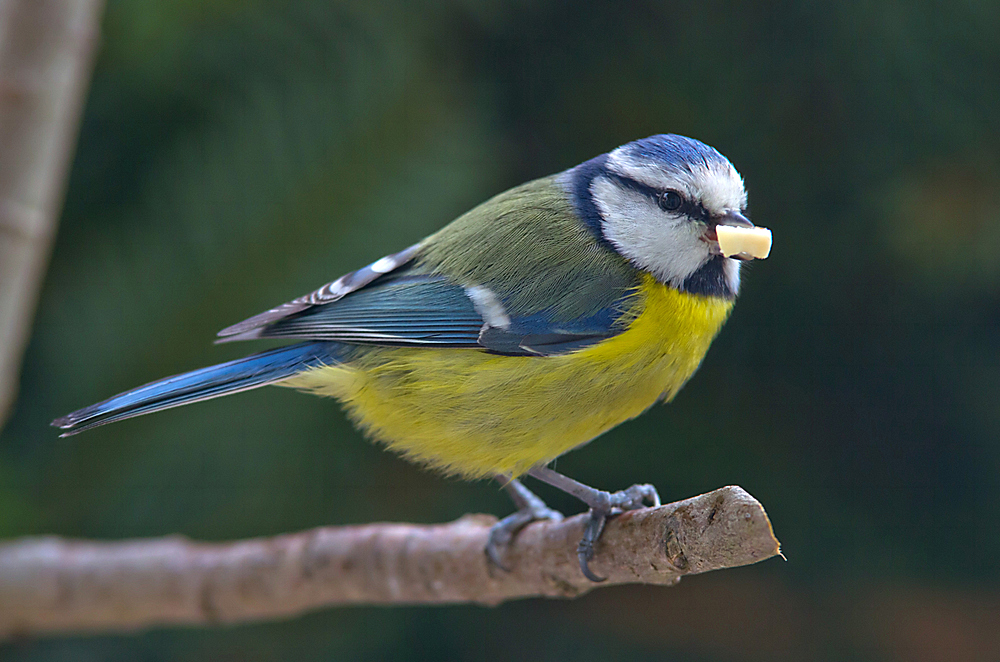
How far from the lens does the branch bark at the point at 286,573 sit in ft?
2.50

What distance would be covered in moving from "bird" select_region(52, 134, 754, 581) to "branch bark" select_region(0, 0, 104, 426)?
146 millimetres

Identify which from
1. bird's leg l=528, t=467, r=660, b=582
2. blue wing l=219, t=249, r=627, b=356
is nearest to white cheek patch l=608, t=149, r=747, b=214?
blue wing l=219, t=249, r=627, b=356

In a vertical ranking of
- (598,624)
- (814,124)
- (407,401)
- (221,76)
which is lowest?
(598,624)

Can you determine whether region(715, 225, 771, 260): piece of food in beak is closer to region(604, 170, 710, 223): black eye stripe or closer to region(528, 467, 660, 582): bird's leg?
region(604, 170, 710, 223): black eye stripe

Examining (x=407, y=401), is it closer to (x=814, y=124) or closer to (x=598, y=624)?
(x=598, y=624)

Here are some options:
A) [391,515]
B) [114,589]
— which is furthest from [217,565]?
[391,515]

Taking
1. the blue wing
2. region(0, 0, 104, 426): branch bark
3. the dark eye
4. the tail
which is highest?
region(0, 0, 104, 426): branch bark

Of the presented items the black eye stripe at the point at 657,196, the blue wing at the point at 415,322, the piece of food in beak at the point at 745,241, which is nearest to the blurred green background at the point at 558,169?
the blue wing at the point at 415,322

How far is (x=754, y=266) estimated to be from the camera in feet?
3.24

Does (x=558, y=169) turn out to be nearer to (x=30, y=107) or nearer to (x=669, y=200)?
(x=669, y=200)

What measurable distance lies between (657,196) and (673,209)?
0.07 feet

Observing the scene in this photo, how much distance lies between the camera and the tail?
27.1 inches

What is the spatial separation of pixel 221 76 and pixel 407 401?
0.44 meters

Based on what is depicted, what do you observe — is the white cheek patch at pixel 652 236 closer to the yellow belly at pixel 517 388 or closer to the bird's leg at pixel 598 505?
the yellow belly at pixel 517 388
